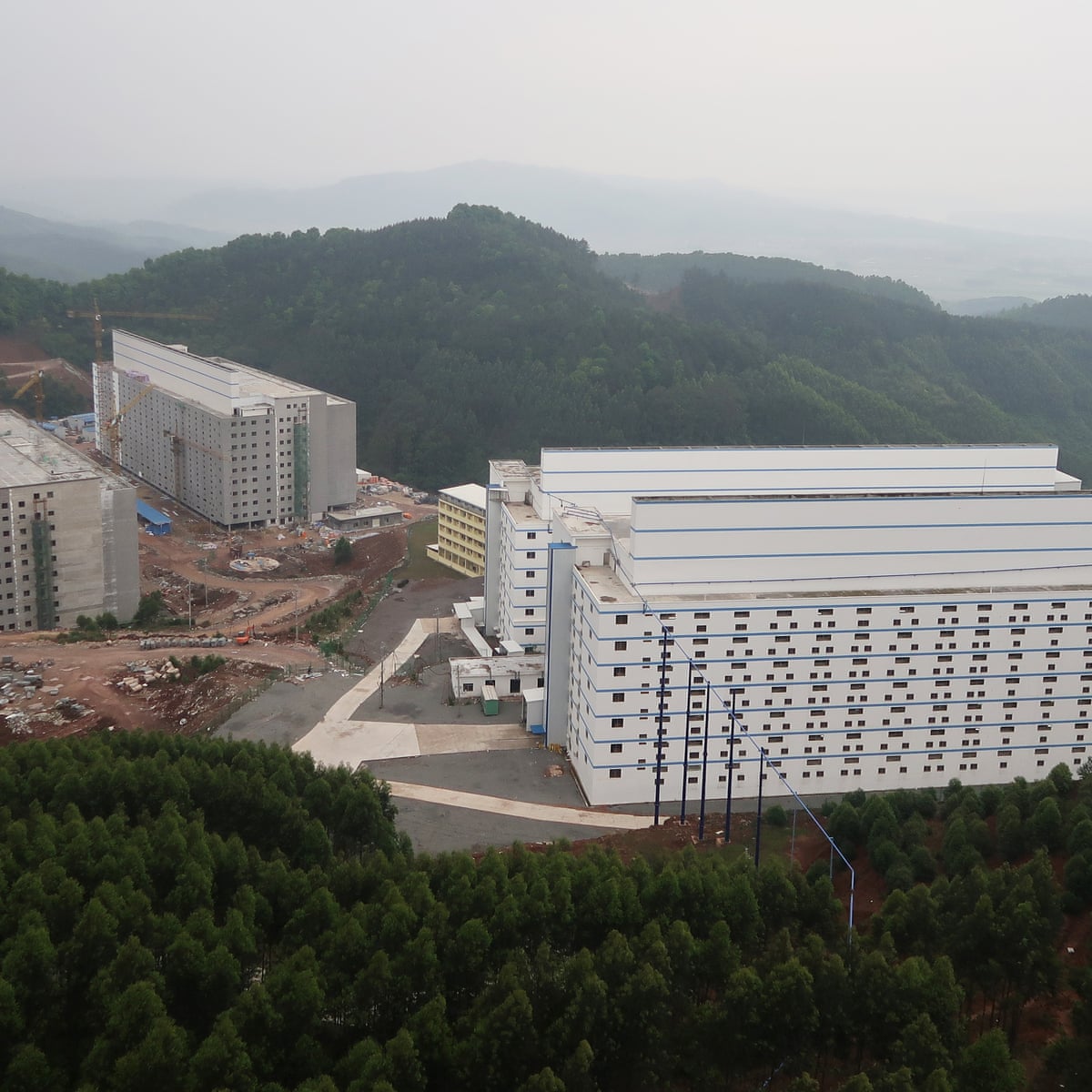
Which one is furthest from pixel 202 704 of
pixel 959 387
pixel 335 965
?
pixel 959 387

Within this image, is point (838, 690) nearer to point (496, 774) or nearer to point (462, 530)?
point (496, 774)

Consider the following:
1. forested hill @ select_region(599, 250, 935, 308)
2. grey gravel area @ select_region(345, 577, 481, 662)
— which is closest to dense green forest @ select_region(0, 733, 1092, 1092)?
grey gravel area @ select_region(345, 577, 481, 662)

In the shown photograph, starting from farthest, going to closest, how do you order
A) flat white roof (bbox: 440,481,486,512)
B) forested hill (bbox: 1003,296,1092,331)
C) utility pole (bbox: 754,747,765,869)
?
forested hill (bbox: 1003,296,1092,331) → flat white roof (bbox: 440,481,486,512) → utility pole (bbox: 754,747,765,869)

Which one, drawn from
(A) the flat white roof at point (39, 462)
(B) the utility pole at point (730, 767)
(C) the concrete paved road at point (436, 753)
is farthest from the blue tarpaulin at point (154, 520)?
(B) the utility pole at point (730, 767)

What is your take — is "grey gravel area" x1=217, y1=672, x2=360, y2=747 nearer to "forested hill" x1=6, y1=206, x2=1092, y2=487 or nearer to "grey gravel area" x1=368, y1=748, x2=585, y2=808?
"grey gravel area" x1=368, y1=748, x2=585, y2=808

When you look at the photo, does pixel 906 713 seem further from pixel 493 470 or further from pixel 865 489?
pixel 493 470

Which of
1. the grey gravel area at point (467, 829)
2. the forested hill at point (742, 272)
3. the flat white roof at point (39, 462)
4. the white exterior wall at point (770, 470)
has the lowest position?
the grey gravel area at point (467, 829)

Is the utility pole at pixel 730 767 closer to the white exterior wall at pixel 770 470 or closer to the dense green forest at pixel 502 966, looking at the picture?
the dense green forest at pixel 502 966
